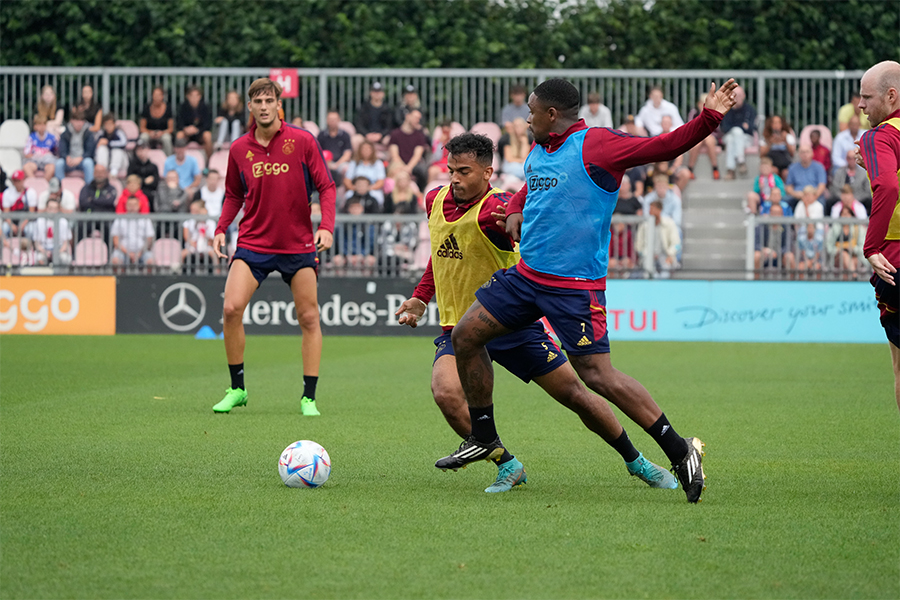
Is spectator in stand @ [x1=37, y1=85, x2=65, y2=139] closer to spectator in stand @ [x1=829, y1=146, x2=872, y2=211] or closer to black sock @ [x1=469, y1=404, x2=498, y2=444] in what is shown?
spectator in stand @ [x1=829, y1=146, x2=872, y2=211]

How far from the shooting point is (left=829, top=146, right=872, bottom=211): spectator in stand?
19188 millimetres

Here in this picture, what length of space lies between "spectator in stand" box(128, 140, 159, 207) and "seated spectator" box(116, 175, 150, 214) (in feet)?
1.74

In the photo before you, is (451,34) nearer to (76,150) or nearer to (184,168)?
Answer: (184,168)

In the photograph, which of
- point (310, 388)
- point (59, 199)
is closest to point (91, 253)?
point (59, 199)

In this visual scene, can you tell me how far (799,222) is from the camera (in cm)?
1773

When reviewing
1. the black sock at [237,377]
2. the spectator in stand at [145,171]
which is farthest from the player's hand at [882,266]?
the spectator in stand at [145,171]

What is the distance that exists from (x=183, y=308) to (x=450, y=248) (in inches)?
484

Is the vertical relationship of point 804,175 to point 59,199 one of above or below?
above

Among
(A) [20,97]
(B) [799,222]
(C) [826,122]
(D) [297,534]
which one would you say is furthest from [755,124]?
(D) [297,534]

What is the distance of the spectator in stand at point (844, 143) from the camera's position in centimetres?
2005

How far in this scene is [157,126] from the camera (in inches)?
848

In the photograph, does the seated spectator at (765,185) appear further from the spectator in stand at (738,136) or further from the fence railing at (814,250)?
the fence railing at (814,250)

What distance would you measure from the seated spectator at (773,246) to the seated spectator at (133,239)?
30.3 ft

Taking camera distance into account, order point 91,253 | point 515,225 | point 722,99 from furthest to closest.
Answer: point 91,253 → point 515,225 → point 722,99
